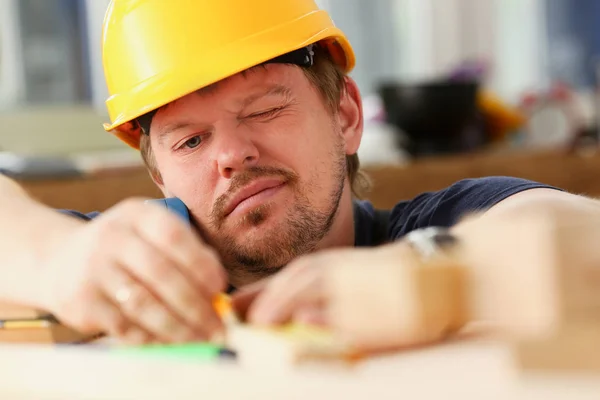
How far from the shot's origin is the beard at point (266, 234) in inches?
43.9

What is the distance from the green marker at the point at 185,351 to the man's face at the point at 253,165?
56cm

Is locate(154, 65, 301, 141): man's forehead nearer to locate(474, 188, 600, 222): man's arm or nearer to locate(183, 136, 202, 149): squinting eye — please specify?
locate(183, 136, 202, 149): squinting eye

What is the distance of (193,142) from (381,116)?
242 centimetres

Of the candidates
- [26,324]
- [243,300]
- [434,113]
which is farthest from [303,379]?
[434,113]

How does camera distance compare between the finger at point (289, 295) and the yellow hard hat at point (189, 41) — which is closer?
the finger at point (289, 295)

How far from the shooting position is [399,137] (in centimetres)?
341

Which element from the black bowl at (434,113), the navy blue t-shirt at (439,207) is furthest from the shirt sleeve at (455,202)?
the black bowl at (434,113)

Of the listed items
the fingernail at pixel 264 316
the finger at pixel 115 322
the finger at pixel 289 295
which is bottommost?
the finger at pixel 115 322

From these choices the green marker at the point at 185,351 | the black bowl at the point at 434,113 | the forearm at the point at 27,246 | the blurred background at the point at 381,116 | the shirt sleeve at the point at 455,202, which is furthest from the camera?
the black bowl at the point at 434,113

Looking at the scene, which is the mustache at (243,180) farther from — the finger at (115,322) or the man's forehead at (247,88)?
the finger at (115,322)

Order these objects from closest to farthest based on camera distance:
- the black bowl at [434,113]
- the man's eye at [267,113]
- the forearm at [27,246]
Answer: the forearm at [27,246] < the man's eye at [267,113] < the black bowl at [434,113]

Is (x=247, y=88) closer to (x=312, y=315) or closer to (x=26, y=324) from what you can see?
(x=26, y=324)

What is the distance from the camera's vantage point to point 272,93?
117cm

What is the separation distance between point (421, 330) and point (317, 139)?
0.79 m
